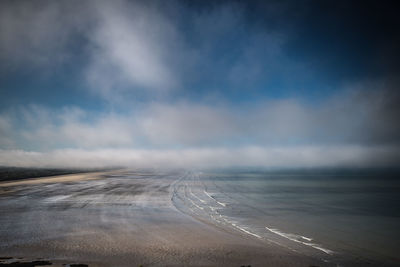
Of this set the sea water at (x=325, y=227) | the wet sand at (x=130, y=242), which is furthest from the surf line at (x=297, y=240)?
the wet sand at (x=130, y=242)

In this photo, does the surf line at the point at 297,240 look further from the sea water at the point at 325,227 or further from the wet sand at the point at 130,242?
the wet sand at the point at 130,242

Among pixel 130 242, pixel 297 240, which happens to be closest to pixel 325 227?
pixel 297 240

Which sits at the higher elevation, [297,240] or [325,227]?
[297,240]

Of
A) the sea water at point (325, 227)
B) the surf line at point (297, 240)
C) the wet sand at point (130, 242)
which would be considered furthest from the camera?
the surf line at point (297, 240)

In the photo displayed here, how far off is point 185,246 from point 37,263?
576 cm

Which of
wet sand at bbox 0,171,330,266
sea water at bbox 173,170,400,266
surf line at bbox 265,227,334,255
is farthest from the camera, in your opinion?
surf line at bbox 265,227,334,255

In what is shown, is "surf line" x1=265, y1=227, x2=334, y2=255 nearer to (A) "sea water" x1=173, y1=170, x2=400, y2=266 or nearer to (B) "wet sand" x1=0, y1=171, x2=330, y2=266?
(A) "sea water" x1=173, y1=170, x2=400, y2=266

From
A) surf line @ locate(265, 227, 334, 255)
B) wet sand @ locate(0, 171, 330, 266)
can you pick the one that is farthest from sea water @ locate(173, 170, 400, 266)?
wet sand @ locate(0, 171, 330, 266)

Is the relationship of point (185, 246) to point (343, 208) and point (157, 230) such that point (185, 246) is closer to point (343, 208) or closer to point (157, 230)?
point (157, 230)

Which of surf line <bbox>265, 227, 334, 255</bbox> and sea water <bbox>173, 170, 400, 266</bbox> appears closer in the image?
sea water <bbox>173, 170, 400, 266</bbox>

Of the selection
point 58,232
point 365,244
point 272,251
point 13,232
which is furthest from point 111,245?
point 365,244

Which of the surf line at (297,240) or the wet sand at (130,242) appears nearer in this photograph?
the wet sand at (130,242)

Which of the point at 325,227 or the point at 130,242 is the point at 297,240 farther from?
the point at 130,242

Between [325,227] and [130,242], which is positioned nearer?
[130,242]
